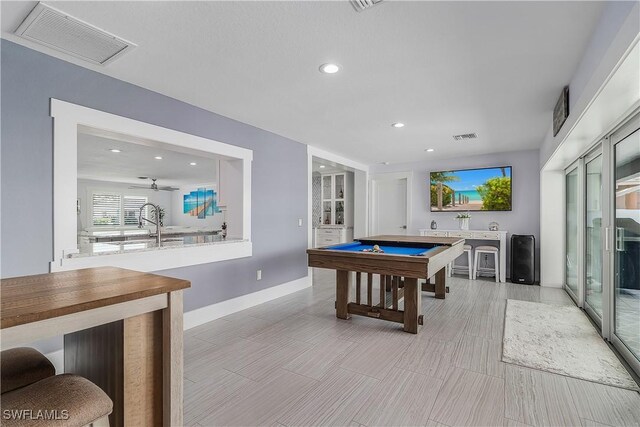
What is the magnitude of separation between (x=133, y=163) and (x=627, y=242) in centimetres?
776

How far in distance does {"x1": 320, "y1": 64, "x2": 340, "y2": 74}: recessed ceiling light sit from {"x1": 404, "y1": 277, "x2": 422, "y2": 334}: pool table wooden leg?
206 centimetres

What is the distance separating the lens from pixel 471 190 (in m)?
6.00

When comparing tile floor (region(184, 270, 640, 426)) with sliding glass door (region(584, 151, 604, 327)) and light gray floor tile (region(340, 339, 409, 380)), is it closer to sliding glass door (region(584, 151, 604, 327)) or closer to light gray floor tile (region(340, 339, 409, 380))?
light gray floor tile (region(340, 339, 409, 380))

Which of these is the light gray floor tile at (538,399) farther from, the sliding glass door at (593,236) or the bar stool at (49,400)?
the bar stool at (49,400)

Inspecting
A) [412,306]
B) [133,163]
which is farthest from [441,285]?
[133,163]

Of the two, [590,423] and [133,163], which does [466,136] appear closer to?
[590,423]

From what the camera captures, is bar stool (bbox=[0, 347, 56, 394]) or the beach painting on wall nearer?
bar stool (bbox=[0, 347, 56, 394])

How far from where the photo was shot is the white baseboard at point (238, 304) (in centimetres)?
328

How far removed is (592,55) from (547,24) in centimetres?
39

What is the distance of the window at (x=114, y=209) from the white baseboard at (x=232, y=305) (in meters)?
8.02

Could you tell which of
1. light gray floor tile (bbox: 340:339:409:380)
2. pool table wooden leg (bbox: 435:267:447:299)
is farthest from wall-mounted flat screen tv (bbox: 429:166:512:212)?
light gray floor tile (bbox: 340:339:409:380)

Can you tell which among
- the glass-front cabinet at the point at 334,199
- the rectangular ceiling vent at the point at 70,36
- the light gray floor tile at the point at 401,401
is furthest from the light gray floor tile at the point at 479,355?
the glass-front cabinet at the point at 334,199

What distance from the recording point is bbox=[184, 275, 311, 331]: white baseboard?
3.28 meters

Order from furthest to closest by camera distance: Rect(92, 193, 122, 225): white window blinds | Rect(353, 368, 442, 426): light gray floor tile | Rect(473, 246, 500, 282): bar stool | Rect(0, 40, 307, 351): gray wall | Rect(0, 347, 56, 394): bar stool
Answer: Rect(92, 193, 122, 225): white window blinds → Rect(473, 246, 500, 282): bar stool → Rect(0, 40, 307, 351): gray wall → Rect(353, 368, 442, 426): light gray floor tile → Rect(0, 347, 56, 394): bar stool
